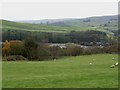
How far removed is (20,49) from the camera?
59.3 meters

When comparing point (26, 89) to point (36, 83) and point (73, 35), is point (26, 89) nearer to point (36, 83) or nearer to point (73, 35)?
point (36, 83)

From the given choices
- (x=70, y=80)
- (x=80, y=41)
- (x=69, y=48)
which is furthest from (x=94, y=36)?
(x=70, y=80)

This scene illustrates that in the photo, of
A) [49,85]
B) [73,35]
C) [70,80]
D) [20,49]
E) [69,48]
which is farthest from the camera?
[73,35]

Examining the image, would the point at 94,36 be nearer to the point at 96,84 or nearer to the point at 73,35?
the point at 73,35

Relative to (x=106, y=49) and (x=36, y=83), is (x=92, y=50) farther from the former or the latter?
(x=36, y=83)

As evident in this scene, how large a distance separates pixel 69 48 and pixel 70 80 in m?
52.8

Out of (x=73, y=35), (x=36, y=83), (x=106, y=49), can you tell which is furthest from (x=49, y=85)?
(x=73, y=35)

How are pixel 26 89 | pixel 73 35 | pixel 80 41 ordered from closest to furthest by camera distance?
pixel 26 89 → pixel 80 41 → pixel 73 35

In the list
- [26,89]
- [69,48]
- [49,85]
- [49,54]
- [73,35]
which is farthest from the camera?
[73,35]

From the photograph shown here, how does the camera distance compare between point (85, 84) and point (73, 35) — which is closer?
point (85, 84)

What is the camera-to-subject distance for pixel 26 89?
13.4 meters

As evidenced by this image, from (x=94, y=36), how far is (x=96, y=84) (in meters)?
88.6

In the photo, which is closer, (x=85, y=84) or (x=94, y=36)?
(x=85, y=84)

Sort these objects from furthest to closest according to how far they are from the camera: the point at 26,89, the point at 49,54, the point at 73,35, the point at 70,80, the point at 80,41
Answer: the point at 73,35, the point at 80,41, the point at 49,54, the point at 70,80, the point at 26,89
